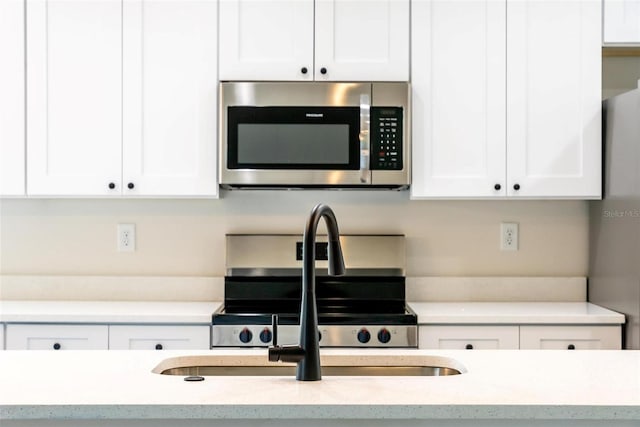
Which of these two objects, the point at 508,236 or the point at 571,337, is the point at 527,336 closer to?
the point at 571,337

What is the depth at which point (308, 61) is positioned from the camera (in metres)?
2.94

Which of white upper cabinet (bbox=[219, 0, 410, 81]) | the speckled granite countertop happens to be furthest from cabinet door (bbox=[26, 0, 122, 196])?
the speckled granite countertop

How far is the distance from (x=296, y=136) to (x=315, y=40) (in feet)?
1.37

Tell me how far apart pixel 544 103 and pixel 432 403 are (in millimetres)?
1993

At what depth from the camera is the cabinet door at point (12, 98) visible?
2.94 m

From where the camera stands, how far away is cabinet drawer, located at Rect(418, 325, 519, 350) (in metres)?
2.75

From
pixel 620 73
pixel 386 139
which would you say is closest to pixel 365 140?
pixel 386 139

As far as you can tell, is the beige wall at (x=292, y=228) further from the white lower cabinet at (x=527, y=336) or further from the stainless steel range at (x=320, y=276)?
the white lower cabinet at (x=527, y=336)

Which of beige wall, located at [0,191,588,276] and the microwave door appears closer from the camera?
the microwave door

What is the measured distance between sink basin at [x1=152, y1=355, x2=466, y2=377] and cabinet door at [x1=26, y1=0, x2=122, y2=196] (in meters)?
1.42

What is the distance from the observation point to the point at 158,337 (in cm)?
275

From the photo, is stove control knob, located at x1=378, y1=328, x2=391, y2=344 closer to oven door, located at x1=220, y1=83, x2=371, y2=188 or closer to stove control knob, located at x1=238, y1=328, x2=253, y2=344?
stove control knob, located at x1=238, y1=328, x2=253, y2=344

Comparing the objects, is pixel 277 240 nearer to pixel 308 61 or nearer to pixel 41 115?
pixel 308 61

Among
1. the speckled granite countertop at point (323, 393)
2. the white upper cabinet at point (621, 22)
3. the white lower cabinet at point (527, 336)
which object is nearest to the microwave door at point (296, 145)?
the white lower cabinet at point (527, 336)
